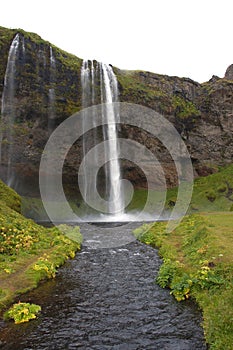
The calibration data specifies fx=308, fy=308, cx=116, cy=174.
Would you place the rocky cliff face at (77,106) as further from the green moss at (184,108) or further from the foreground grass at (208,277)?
the foreground grass at (208,277)

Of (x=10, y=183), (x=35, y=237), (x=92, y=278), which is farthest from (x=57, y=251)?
(x=10, y=183)

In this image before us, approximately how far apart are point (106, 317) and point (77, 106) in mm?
59497

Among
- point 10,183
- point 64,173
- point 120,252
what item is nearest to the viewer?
point 120,252

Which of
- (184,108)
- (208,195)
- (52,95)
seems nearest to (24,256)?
(52,95)

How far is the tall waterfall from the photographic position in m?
67.1

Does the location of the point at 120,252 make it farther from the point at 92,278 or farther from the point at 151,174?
the point at 151,174

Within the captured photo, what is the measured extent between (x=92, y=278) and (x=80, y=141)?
172ft

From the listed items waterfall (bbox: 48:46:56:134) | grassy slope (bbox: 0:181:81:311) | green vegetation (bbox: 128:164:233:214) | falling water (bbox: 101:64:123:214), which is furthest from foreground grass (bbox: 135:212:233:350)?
waterfall (bbox: 48:46:56:134)

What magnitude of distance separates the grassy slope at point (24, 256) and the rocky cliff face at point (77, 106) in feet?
123

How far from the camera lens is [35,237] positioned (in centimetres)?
2666

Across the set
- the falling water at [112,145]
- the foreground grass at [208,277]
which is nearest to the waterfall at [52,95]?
the falling water at [112,145]

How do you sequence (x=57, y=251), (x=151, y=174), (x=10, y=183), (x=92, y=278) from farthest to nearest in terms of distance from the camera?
(x=151, y=174), (x=10, y=183), (x=57, y=251), (x=92, y=278)

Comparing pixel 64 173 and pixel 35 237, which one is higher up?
pixel 64 173

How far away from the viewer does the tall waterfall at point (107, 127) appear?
67.1 m
